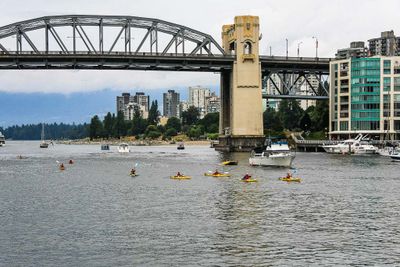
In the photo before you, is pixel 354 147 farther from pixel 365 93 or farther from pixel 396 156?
pixel 396 156

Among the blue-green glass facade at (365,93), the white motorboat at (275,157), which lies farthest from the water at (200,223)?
the blue-green glass facade at (365,93)

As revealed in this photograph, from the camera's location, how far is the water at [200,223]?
38.9 meters

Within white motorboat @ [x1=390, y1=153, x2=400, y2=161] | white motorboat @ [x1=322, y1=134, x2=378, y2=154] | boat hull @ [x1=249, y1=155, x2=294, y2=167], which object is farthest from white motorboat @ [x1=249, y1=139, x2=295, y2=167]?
white motorboat @ [x1=322, y1=134, x2=378, y2=154]

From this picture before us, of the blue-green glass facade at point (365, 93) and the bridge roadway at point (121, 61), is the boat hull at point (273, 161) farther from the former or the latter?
the blue-green glass facade at point (365, 93)

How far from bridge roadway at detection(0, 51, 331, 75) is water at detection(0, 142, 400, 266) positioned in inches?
2883

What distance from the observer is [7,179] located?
9219 centimetres

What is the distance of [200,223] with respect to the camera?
5003 centimetres

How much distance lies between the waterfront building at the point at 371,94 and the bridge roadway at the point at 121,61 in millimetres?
22389

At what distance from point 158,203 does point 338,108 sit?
131801 mm

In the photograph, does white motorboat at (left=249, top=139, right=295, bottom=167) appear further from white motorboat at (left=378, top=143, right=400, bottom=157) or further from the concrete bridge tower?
the concrete bridge tower

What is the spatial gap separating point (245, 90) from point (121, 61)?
1212 inches

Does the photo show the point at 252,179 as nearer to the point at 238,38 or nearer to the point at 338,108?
the point at 238,38

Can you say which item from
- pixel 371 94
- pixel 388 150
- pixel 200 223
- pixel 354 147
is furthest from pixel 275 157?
pixel 371 94

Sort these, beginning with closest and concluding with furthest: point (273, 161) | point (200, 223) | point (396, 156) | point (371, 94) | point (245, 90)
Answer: point (200, 223)
point (273, 161)
point (396, 156)
point (245, 90)
point (371, 94)
